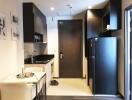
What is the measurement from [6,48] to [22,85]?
0.99 meters

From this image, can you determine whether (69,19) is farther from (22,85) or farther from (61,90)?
(22,85)

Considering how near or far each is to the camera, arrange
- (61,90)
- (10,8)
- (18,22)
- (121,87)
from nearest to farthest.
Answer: (10,8) < (18,22) < (121,87) < (61,90)

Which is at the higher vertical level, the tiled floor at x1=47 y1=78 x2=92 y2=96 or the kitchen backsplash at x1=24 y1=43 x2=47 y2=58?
the kitchen backsplash at x1=24 y1=43 x2=47 y2=58

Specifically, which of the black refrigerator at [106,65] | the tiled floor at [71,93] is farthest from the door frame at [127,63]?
the black refrigerator at [106,65]

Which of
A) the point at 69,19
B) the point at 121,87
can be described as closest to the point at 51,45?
the point at 69,19

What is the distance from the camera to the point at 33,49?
685cm

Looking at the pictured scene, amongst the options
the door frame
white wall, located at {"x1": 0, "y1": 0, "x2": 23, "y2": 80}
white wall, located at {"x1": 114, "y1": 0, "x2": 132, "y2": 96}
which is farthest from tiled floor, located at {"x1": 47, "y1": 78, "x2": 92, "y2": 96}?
white wall, located at {"x1": 0, "y1": 0, "x2": 23, "y2": 80}

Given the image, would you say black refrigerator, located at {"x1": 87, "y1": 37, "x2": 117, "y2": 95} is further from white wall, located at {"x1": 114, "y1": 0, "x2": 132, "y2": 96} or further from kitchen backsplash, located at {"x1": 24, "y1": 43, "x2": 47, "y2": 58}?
kitchen backsplash, located at {"x1": 24, "y1": 43, "x2": 47, "y2": 58}

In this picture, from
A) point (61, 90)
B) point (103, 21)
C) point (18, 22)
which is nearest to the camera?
point (18, 22)

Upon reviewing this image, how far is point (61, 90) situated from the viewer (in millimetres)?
6086

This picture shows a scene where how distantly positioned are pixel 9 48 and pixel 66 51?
417 centimetres

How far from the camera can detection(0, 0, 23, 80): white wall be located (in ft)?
12.4

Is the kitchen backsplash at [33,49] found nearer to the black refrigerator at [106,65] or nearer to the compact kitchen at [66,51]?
the compact kitchen at [66,51]

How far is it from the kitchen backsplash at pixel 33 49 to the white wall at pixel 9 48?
118 centimetres
